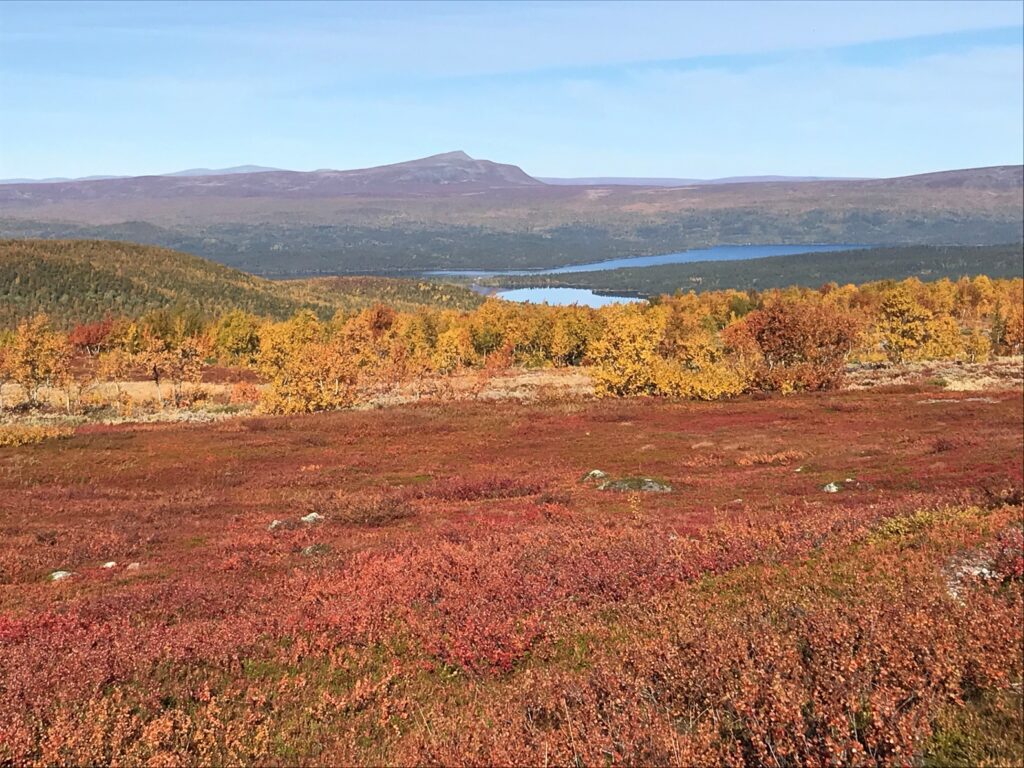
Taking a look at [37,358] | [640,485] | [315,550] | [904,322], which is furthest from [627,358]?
[37,358]

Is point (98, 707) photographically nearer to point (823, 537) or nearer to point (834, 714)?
point (834, 714)

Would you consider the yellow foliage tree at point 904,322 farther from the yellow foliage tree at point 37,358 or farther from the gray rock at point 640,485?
the yellow foliage tree at point 37,358

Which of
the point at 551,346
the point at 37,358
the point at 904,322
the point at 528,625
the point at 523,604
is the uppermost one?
the point at 528,625

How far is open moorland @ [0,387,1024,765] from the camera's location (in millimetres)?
6910

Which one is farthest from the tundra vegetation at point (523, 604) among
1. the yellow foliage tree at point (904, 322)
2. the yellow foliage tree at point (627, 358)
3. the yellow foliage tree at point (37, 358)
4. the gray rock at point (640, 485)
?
the yellow foliage tree at point (904, 322)

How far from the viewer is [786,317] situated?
76250 mm

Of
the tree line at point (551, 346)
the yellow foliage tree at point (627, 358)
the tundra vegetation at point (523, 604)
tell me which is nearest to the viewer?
the tundra vegetation at point (523, 604)

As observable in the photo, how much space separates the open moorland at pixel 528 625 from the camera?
691cm

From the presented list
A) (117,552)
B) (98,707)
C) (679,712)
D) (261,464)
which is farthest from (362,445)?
(679,712)

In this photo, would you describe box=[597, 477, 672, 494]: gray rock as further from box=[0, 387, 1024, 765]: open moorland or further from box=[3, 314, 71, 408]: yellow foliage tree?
box=[3, 314, 71, 408]: yellow foliage tree

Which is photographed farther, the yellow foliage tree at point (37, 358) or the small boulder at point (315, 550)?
the yellow foliage tree at point (37, 358)

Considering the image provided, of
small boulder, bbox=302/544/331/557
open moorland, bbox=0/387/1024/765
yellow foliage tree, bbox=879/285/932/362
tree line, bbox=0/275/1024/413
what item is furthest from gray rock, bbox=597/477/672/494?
yellow foliage tree, bbox=879/285/932/362

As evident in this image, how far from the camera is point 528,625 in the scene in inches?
442

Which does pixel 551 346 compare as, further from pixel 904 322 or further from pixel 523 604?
pixel 523 604
